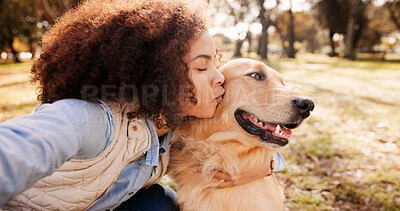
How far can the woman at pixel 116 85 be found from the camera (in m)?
1.57

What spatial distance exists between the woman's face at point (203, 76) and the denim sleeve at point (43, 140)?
75cm

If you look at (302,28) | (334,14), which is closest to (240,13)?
(334,14)

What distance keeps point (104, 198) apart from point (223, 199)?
0.90 metres

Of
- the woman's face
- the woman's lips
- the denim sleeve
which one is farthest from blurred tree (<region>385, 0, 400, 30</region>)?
the denim sleeve

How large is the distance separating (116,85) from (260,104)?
1198mm

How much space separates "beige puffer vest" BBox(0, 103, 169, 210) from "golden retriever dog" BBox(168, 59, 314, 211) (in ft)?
2.20

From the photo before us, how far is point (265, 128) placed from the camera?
2.29 metres

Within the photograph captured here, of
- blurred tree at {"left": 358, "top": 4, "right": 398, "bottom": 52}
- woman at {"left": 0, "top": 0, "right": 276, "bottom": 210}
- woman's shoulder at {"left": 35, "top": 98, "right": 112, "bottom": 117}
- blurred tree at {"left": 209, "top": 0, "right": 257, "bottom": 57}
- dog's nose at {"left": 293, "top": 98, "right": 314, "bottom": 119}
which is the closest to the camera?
woman's shoulder at {"left": 35, "top": 98, "right": 112, "bottom": 117}

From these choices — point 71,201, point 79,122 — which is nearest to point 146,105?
point 79,122

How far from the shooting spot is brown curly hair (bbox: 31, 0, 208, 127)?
1.58 m

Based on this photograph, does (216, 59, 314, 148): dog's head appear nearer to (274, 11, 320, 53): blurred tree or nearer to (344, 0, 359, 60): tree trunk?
(344, 0, 359, 60): tree trunk

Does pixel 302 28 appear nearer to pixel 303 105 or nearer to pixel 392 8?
pixel 392 8

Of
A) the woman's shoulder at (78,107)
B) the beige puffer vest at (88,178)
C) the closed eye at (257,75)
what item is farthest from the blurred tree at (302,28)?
the woman's shoulder at (78,107)

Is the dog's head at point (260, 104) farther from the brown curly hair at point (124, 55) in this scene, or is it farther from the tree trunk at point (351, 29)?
the tree trunk at point (351, 29)
